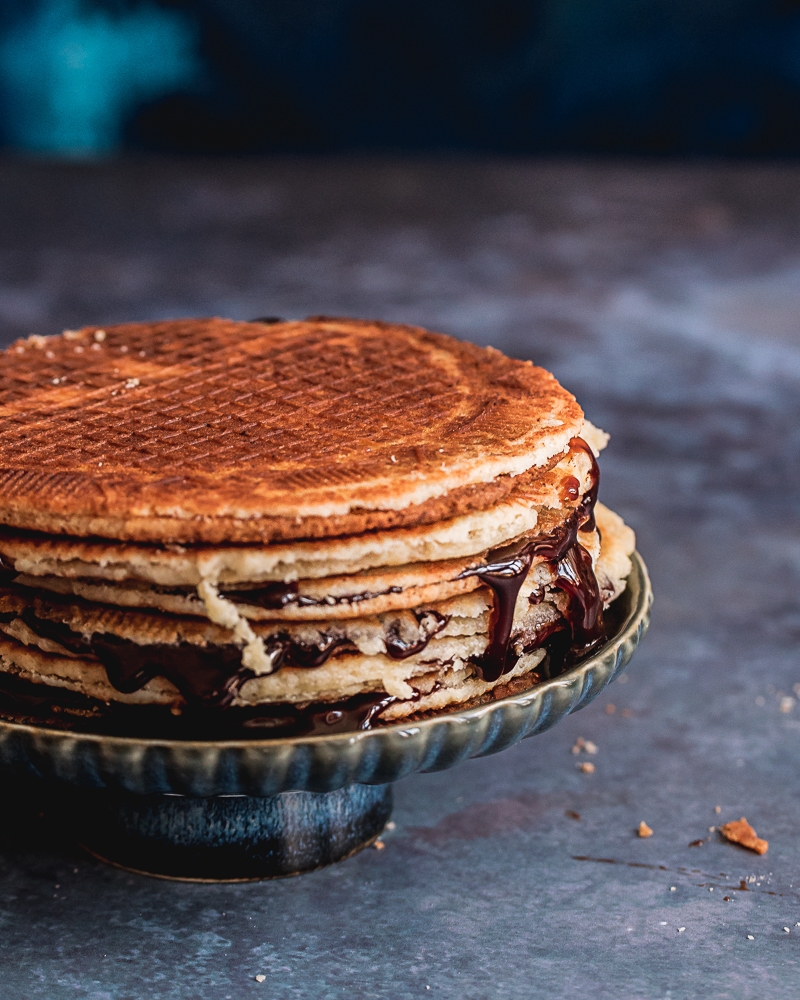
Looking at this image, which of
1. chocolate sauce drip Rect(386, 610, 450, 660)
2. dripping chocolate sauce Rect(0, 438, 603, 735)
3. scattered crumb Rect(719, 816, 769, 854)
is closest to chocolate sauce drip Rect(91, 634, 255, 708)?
dripping chocolate sauce Rect(0, 438, 603, 735)

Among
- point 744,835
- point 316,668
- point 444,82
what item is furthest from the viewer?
point 444,82

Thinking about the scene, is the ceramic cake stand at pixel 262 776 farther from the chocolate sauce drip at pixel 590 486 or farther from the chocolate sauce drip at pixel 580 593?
the chocolate sauce drip at pixel 590 486

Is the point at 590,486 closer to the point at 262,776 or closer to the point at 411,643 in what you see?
the point at 411,643

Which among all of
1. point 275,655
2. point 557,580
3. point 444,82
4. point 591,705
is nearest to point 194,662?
point 275,655

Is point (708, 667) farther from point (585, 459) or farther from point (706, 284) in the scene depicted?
point (706, 284)

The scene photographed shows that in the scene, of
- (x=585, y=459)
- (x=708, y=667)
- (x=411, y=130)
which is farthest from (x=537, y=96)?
(x=585, y=459)

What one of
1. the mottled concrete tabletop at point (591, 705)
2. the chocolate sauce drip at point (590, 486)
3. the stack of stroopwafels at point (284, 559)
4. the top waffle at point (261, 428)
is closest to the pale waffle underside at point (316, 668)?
the stack of stroopwafels at point (284, 559)
